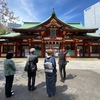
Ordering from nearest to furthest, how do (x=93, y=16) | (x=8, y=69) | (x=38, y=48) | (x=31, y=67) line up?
(x=8, y=69), (x=31, y=67), (x=38, y=48), (x=93, y=16)

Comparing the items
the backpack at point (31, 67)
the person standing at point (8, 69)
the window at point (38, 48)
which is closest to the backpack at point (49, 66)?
the backpack at point (31, 67)

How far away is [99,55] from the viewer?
60.8 feet

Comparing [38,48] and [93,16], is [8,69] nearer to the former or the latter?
[38,48]

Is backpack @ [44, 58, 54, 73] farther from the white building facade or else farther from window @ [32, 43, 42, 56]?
the white building facade

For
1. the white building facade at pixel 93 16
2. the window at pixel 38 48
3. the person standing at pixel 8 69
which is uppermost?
the white building facade at pixel 93 16

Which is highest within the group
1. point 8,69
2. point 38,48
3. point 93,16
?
point 93,16

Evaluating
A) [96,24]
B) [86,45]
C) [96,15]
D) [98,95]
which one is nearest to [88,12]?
[96,15]

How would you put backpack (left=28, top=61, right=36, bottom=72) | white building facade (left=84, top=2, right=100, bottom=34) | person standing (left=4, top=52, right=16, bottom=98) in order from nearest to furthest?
person standing (left=4, top=52, right=16, bottom=98), backpack (left=28, top=61, right=36, bottom=72), white building facade (left=84, top=2, right=100, bottom=34)

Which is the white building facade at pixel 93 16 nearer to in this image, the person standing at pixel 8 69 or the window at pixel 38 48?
the window at pixel 38 48

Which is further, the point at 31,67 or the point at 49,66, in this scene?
the point at 31,67

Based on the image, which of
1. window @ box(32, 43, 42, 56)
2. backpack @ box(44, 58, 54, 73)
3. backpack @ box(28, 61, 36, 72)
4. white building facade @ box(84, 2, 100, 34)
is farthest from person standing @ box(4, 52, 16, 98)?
white building facade @ box(84, 2, 100, 34)

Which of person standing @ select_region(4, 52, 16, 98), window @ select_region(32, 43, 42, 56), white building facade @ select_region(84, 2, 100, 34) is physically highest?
white building facade @ select_region(84, 2, 100, 34)

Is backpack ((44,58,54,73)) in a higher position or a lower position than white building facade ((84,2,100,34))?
lower

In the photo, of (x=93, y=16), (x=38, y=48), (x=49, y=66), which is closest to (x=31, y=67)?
→ (x=49, y=66)
